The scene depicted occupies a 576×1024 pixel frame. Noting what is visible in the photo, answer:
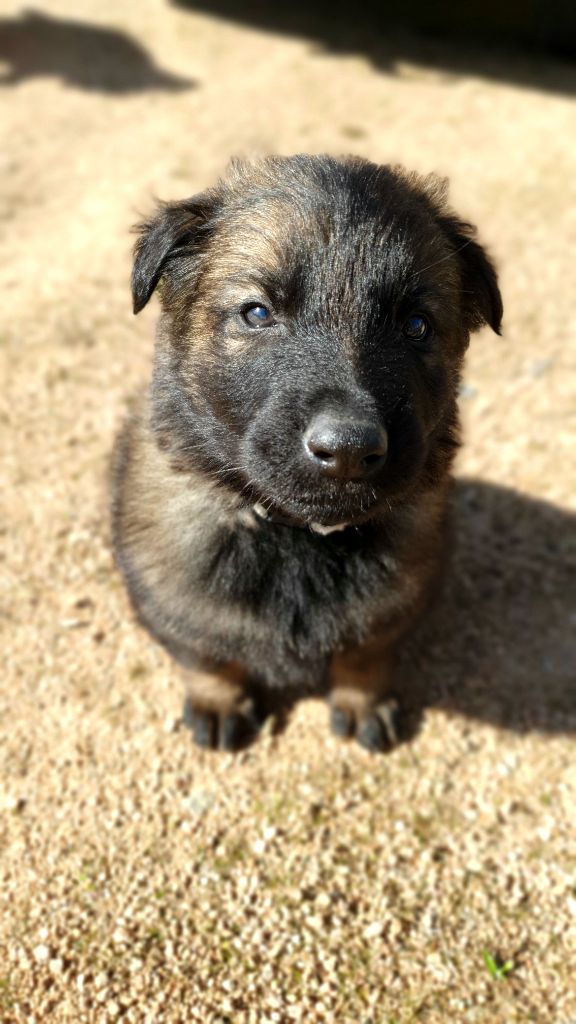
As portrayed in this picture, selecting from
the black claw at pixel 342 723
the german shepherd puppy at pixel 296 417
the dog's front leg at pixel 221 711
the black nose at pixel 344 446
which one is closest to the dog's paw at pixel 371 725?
the black claw at pixel 342 723

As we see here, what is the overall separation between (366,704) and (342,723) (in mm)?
132

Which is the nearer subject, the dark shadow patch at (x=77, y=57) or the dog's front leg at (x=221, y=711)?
the dog's front leg at (x=221, y=711)

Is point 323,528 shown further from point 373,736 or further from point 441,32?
point 441,32

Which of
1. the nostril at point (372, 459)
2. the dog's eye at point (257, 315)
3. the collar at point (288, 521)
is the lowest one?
the collar at point (288, 521)

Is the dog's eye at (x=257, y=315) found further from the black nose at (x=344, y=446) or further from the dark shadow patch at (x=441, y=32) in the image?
the dark shadow patch at (x=441, y=32)

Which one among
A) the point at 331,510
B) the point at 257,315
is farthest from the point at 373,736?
the point at 257,315

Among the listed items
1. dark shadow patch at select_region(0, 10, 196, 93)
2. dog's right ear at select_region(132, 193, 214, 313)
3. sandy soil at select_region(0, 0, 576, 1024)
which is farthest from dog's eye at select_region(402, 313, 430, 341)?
dark shadow patch at select_region(0, 10, 196, 93)

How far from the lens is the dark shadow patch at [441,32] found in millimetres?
8781

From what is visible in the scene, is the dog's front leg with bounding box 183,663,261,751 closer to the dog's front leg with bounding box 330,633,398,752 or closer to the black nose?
the dog's front leg with bounding box 330,633,398,752

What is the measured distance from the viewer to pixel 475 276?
2.84 m

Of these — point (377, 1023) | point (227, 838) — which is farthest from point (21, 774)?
point (377, 1023)

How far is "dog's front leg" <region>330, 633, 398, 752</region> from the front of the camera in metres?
3.43

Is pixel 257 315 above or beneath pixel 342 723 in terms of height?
above

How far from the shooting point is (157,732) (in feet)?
11.5
